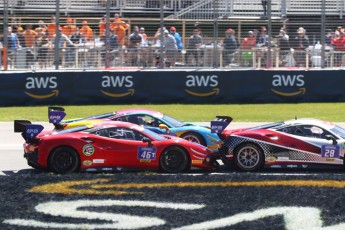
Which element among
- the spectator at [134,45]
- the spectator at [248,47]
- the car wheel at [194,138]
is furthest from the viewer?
the spectator at [248,47]

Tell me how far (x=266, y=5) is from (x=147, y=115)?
9976 mm

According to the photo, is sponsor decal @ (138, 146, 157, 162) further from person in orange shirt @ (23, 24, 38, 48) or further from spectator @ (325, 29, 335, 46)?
spectator @ (325, 29, 335, 46)

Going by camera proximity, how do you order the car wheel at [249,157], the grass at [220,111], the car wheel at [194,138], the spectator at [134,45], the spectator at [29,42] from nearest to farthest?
the car wheel at [249,157] < the car wheel at [194,138] < the grass at [220,111] < the spectator at [29,42] < the spectator at [134,45]

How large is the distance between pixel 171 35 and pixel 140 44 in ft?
3.41

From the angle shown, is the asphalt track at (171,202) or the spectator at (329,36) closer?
the asphalt track at (171,202)

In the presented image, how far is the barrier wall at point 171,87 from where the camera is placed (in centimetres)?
2488

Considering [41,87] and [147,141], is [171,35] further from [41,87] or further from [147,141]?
[147,141]

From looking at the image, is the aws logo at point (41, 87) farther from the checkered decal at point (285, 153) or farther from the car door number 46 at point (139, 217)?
the car door number 46 at point (139, 217)

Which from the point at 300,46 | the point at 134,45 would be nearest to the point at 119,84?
the point at 134,45

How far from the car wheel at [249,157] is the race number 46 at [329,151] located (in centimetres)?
109

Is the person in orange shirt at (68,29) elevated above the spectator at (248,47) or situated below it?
above

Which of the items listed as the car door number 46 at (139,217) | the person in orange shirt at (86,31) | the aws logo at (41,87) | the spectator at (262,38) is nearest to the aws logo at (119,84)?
the person in orange shirt at (86,31)

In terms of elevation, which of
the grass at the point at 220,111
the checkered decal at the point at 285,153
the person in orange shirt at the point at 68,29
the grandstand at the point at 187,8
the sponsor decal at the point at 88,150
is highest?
the grandstand at the point at 187,8

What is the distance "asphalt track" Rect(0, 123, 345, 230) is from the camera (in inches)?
399
